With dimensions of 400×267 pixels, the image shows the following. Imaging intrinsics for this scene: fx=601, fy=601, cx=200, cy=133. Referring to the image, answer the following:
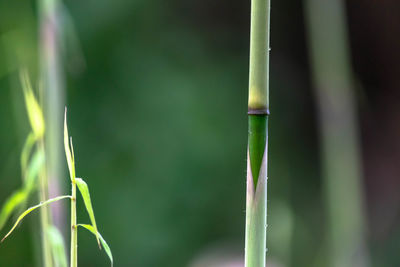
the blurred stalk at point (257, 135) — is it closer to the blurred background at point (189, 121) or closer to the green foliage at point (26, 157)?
the green foliage at point (26, 157)

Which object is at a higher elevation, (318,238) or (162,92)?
(162,92)

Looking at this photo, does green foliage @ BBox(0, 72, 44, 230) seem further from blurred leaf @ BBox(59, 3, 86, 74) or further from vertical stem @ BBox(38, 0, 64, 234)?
blurred leaf @ BBox(59, 3, 86, 74)

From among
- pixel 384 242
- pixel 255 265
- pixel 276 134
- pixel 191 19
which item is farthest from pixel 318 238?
pixel 255 265

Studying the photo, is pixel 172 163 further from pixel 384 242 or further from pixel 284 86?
pixel 384 242

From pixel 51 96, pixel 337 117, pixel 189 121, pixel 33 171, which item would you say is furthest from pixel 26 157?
pixel 189 121

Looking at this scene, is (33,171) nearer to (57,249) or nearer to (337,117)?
(57,249)

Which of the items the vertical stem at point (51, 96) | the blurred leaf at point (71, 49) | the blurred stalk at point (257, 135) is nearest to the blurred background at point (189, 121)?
the blurred leaf at point (71, 49)
